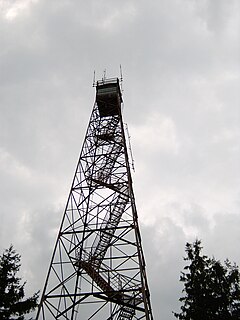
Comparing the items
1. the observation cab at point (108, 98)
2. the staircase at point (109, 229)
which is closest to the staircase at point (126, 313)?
the staircase at point (109, 229)

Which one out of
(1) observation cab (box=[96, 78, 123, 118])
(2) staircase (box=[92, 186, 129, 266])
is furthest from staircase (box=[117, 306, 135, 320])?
(1) observation cab (box=[96, 78, 123, 118])

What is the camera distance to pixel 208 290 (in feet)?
55.3

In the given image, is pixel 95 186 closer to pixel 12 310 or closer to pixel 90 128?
pixel 90 128

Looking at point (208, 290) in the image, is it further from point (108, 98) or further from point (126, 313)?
point (108, 98)

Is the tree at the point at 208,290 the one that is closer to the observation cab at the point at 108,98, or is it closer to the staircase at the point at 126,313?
the staircase at the point at 126,313

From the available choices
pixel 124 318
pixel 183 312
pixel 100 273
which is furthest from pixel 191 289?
pixel 100 273

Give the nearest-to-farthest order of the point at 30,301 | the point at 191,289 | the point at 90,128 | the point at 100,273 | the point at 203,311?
the point at 100,273
the point at 30,301
the point at 203,311
the point at 191,289
the point at 90,128

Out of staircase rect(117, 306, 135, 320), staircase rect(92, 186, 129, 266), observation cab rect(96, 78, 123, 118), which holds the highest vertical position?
observation cab rect(96, 78, 123, 118)

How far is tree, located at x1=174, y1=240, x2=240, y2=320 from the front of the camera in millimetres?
15992

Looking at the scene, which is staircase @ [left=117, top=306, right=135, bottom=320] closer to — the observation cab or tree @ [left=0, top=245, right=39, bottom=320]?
tree @ [left=0, top=245, right=39, bottom=320]

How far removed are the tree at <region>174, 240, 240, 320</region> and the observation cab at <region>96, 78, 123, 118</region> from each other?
9814 millimetres

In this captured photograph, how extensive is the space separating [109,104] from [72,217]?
8.62 metres

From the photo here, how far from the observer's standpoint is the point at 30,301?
48.3 feet

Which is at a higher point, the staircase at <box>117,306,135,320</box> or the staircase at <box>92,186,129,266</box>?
the staircase at <box>92,186,129,266</box>
